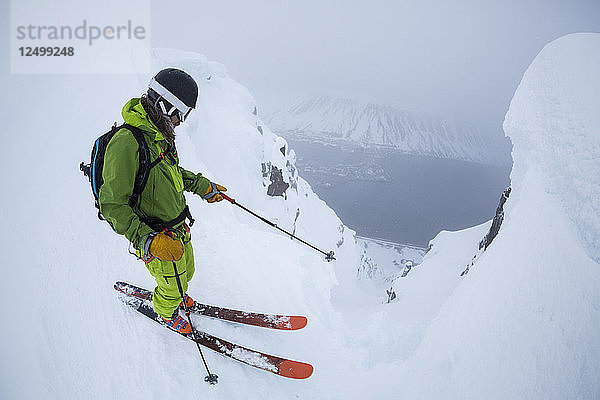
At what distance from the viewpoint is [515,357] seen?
9.36ft

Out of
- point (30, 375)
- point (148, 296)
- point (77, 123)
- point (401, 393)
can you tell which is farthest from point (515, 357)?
point (77, 123)

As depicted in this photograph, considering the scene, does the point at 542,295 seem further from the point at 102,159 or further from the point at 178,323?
the point at 102,159

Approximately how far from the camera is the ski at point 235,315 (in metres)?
3.67

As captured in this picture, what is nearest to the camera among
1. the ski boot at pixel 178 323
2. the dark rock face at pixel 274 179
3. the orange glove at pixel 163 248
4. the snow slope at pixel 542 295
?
the orange glove at pixel 163 248

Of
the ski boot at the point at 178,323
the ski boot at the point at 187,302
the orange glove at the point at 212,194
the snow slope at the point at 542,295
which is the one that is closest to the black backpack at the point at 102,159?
the orange glove at the point at 212,194

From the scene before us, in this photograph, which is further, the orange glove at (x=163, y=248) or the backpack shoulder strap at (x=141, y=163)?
the orange glove at (x=163, y=248)

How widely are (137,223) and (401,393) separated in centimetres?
345

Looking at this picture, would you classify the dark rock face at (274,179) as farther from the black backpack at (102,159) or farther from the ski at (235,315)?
the black backpack at (102,159)

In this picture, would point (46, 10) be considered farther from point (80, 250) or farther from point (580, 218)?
point (580, 218)

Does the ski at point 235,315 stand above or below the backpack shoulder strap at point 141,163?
below

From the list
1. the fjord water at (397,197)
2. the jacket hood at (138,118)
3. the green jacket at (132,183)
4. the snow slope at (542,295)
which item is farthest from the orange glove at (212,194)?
the fjord water at (397,197)

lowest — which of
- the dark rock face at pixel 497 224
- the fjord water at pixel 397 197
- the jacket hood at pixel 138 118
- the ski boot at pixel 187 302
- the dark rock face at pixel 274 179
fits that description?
the ski boot at pixel 187 302

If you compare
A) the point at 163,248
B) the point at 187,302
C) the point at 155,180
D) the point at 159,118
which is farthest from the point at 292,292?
the point at 159,118

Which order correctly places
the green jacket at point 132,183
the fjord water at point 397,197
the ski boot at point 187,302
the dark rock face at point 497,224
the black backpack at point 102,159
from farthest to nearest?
the fjord water at point 397,197
the dark rock face at point 497,224
the ski boot at point 187,302
the black backpack at point 102,159
the green jacket at point 132,183
